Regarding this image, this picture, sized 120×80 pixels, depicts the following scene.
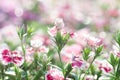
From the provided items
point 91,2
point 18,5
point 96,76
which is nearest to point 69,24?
point 18,5

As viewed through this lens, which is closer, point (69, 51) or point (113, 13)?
point (69, 51)

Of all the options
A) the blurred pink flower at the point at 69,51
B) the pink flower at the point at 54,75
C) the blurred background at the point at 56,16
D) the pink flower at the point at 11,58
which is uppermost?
the blurred background at the point at 56,16

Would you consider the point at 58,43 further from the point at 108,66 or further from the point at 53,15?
the point at 53,15

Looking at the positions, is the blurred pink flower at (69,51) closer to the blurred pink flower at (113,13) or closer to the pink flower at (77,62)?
the pink flower at (77,62)

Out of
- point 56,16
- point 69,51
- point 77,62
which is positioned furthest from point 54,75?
point 56,16

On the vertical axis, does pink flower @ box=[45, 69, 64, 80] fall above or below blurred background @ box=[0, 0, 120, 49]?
below

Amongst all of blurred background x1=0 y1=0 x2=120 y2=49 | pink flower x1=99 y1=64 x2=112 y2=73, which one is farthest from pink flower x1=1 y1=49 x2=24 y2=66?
blurred background x1=0 y1=0 x2=120 y2=49

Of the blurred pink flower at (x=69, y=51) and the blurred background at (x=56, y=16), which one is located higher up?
the blurred background at (x=56, y=16)

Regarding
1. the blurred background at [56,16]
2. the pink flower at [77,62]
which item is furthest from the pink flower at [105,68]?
the blurred background at [56,16]

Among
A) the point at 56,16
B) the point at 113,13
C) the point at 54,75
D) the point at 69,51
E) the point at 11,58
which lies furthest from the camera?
the point at 113,13

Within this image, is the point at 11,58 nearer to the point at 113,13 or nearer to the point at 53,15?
the point at 53,15

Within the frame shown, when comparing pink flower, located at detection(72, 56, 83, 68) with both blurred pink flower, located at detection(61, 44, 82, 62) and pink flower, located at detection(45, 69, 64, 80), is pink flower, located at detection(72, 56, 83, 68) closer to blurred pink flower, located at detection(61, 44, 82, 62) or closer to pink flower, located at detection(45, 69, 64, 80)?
pink flower, located at detection(45, 69, 64, 80)
